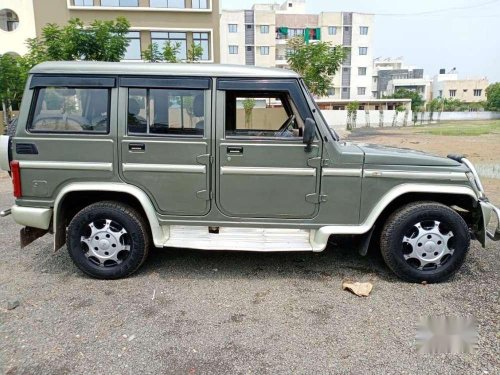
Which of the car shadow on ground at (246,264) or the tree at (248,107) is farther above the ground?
Result: the tree at (248,107)

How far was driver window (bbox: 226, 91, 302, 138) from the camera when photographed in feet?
12.9

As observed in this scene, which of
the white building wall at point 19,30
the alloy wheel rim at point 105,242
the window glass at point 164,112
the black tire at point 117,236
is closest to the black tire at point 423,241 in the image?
the window glass at point 164,112

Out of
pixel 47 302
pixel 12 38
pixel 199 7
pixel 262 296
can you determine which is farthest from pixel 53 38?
pixel 12 38

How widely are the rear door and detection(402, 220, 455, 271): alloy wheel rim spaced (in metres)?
2.08

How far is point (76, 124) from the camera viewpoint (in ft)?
12.5

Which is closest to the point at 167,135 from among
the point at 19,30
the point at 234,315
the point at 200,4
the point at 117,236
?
the point at 117,236

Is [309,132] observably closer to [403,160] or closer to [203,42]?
[403,160]

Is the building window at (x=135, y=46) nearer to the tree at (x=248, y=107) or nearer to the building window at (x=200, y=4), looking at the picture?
the building window at (x=200, y=4)

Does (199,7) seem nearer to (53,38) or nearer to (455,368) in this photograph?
(53,38)

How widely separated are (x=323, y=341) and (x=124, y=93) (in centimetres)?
290

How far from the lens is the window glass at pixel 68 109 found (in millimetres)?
3799

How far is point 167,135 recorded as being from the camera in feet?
12.4

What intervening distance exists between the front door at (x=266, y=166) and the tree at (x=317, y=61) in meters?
11.3

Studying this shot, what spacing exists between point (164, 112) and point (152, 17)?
89.9 ft
